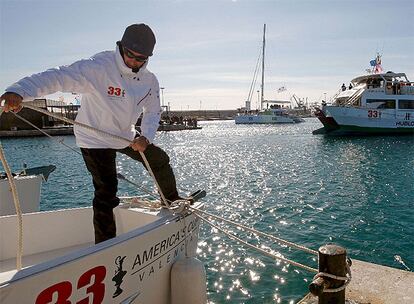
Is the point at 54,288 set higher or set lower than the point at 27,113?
lower

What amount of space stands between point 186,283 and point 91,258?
1344mm

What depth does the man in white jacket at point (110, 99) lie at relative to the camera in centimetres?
303

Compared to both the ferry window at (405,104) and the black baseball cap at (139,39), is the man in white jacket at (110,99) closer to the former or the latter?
the black baseball cap at (139,39)

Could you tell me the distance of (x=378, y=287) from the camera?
436 centimetres

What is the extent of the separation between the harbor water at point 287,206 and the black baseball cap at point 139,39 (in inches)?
110

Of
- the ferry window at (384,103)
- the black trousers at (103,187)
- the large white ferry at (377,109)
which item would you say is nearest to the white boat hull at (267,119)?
the large white ferry at (377,109)

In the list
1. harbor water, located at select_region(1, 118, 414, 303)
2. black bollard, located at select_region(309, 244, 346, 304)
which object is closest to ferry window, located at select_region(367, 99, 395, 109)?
harbor water, located at select_region(1, 118, 414, 303)

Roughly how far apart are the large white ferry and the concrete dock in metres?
33.9

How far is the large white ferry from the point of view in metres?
36.7

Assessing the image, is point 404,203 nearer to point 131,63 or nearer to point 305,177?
point 305,177

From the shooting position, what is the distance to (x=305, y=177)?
646 inches

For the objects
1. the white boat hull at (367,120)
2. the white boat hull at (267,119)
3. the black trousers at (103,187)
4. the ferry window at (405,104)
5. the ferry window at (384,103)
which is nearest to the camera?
the black trousers at (103,187)

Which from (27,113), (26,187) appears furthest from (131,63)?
(27,113)

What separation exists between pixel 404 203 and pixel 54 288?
11.5 meters
